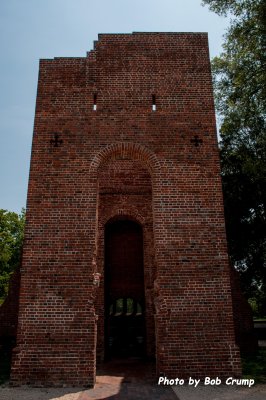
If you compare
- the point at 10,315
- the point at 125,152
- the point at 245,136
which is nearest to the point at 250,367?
the point at 125,152

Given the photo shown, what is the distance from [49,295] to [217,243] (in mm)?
4151

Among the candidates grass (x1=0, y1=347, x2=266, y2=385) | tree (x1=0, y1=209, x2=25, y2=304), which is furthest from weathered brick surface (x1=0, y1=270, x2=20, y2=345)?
tree (x1=0, y1=209, x2=25, y2=304)

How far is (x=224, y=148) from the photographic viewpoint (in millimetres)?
18844

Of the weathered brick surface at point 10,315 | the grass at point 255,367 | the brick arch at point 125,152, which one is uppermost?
the brick arch at point 125,152

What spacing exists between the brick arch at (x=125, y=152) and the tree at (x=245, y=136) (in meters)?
4.53

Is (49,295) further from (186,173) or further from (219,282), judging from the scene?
(186,173)

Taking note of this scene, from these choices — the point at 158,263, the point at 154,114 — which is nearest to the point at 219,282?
the point at 158,263

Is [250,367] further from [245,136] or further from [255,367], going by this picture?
[245,136]

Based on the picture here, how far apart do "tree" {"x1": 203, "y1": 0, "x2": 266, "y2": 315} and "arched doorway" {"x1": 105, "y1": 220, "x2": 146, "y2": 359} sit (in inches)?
206

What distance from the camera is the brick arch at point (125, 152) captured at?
8.72 metres

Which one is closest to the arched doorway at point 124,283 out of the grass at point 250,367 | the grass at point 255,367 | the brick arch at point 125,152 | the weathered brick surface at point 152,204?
the weathered brick surface at point 152,204

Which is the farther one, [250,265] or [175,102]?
[250,265]

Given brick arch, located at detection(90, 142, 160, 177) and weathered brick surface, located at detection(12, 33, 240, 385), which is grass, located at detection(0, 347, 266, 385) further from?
brick arch, located at detection(90, 142, 160, 177)

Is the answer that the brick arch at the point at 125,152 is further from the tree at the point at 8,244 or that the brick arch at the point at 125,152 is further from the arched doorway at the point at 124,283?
the tree at the point at 8,244
